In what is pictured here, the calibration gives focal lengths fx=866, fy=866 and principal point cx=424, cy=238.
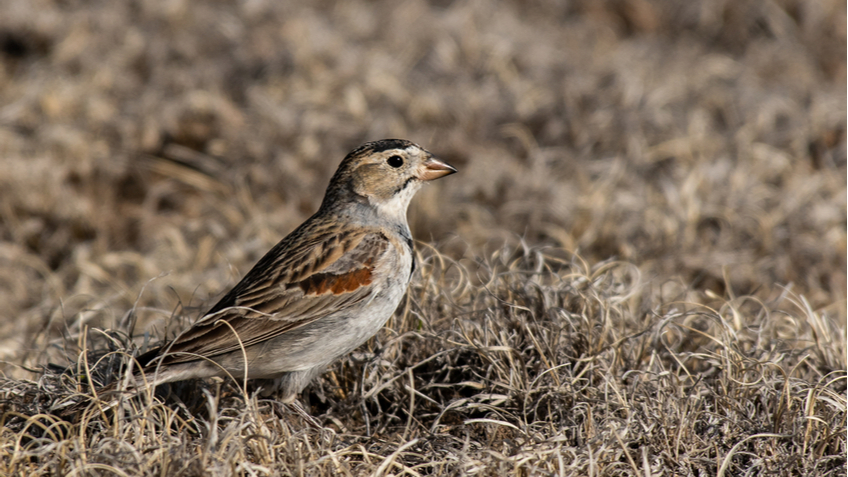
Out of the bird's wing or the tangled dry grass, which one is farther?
the bird's wing

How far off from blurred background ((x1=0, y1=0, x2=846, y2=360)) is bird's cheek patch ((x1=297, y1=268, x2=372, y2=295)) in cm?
145

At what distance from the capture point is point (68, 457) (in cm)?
323

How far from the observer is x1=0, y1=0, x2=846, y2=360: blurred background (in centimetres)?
638

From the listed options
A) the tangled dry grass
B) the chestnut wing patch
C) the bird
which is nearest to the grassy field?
the tangled dry grass

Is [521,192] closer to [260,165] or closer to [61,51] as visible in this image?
[260,165]

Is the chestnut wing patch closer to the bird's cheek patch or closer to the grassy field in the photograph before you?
the bird's cheek patch

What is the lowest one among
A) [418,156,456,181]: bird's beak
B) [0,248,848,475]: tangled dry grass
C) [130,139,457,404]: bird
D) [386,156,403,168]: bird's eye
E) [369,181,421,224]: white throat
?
[0,248,848,475]: tangled dry grass

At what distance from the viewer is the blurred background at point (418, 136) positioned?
6383 mm

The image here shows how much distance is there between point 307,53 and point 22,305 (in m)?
4.02

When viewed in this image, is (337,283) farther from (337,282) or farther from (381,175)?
(381,175)

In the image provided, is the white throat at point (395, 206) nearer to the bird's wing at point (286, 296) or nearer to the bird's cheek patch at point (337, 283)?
the bird's wing at point (286, 296)

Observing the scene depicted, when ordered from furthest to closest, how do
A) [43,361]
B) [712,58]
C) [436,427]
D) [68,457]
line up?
[712,58], [43,361], [436,427], [68,457]

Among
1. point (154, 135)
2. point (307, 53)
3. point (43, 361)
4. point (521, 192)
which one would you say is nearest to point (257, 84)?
point (307, 53)

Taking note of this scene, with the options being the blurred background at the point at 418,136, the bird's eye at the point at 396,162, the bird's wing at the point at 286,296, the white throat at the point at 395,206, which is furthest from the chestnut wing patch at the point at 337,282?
the blurred background at the point at 418,136
